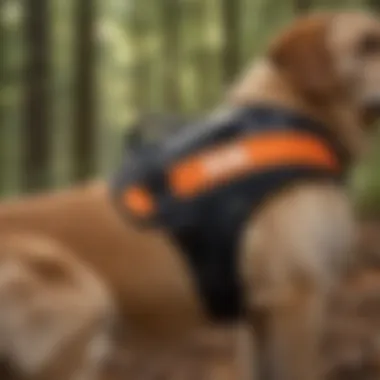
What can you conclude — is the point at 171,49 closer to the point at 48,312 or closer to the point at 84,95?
the point at 84,95

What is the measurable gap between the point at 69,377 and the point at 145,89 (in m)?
3.53

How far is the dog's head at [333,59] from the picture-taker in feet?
10.6

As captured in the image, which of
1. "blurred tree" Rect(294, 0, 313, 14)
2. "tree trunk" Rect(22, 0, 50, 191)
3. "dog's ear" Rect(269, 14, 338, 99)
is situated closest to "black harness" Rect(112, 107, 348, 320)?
"dog's ear" Rect(269, 14, 338, 99)

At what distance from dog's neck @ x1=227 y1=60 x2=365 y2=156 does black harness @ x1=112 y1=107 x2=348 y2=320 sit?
0.23 ft

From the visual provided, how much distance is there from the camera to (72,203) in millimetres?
3066

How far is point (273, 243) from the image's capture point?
9.96ft

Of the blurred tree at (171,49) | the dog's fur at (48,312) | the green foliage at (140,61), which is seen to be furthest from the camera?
the blurred tree at (171,49)

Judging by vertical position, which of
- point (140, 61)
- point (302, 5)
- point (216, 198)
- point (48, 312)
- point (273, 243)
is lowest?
point (48, 312)

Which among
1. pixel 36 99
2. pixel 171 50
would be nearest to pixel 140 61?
pixel 171 50

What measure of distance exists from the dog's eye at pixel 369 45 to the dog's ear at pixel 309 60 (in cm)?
11

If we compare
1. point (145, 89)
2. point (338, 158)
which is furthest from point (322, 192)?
point (145, 89)

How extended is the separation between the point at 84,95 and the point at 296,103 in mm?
2706

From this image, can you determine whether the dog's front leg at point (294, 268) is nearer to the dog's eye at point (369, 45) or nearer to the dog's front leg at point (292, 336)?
the dog's front leg at point (292, 336)

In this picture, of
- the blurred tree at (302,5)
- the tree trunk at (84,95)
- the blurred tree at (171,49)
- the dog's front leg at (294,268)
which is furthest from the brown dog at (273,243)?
the blurred tree at (302,5)
